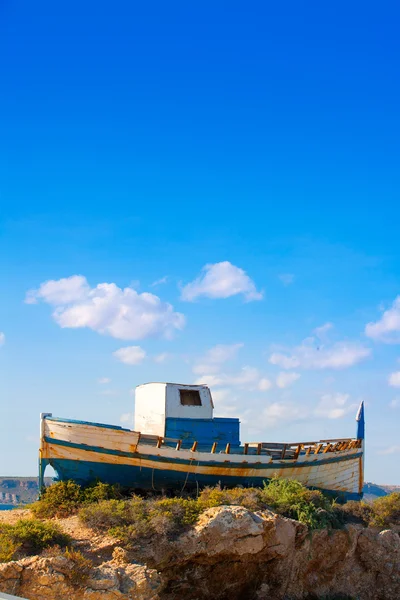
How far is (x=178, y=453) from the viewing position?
→ 17.8 metres

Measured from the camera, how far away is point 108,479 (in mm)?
17219

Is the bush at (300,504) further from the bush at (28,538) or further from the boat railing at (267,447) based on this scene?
the bush at (28,538)

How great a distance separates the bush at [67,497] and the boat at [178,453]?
51cm

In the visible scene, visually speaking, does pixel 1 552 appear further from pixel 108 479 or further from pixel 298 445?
pixel 298 445

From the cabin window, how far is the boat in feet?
0.12

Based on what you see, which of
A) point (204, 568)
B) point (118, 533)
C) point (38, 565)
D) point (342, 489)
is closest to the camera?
point (38, 565)

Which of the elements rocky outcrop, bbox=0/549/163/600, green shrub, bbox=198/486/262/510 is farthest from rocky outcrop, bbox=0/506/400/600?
green shrub, bbox=198/486/262/510

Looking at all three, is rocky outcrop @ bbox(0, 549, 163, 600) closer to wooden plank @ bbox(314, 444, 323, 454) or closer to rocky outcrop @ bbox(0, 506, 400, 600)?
rocky outcrop @ bbox(0, 506, 400, 600)

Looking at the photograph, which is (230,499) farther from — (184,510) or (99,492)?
(99,492)

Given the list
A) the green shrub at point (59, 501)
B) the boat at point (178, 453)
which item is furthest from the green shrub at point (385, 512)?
the green shrub at point (59, 501)

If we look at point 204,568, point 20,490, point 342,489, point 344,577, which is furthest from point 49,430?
point 20,490

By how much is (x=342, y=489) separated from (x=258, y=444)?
19.5ft

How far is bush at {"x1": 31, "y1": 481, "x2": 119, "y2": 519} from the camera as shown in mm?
15570

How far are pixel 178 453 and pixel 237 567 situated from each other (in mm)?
3761
